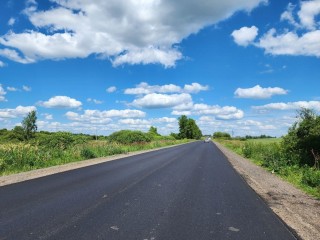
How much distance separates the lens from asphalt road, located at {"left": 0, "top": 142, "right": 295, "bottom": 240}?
20.0 feet

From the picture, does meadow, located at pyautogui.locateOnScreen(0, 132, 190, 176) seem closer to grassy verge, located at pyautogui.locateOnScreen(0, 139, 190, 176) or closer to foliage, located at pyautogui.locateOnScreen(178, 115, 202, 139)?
grassy verge, located at pyautogui.locateOnScreen(0, 139, 190, 176)

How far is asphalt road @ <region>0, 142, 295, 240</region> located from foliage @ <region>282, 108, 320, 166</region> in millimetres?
11079

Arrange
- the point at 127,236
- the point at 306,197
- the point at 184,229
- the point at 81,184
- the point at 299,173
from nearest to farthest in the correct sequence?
the point at 127,236
the point at 184,229
the point at 306,197
the point at 81,184
the point at 299,173

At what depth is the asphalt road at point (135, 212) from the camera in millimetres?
6090

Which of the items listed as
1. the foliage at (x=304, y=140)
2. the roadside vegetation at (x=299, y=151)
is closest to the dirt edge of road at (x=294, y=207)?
the roadside vegetation at (x=299, y=151)

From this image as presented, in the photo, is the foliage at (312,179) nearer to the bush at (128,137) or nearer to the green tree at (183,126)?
the bush at (128,137)

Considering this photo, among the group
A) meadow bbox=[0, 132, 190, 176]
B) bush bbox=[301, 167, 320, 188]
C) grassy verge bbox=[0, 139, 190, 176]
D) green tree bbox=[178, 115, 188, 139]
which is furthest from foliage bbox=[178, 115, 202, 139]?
bush bbox=[301, 167, 320, 188]

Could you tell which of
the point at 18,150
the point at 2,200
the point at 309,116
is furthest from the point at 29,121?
the point at 2,200

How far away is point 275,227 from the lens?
6742 millimetres

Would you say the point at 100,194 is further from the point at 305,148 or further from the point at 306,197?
the point at 305,148

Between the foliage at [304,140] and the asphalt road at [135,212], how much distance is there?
1108 cm

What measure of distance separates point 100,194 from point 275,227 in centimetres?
524

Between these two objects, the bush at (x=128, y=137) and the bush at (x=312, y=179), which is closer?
the bush at (x=312, y=179)

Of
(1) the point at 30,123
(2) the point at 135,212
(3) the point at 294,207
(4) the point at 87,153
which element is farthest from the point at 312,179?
(1) the point at 30,123
